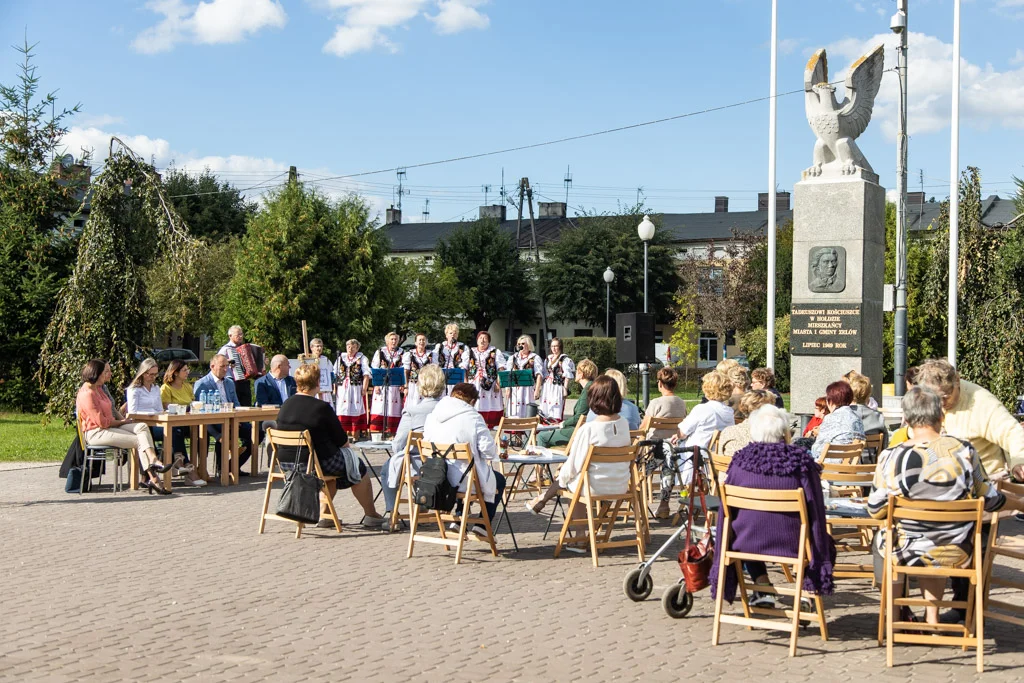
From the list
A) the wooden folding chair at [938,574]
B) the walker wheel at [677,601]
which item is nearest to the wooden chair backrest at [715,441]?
the walker wheel at [677,601]

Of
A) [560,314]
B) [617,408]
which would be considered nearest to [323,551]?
[617,408]

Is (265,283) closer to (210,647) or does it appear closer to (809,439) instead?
(809,439)

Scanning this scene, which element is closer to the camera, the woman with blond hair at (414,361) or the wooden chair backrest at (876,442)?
the wooden chair backrest at (876,442)

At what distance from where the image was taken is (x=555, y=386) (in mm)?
16719

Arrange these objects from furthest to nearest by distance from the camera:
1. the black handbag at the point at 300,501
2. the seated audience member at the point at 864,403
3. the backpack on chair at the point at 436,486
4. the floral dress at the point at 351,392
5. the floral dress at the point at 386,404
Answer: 1. the floral dress at the point at 351,392
2. the floral dress at the point at 386,404
3. the seated audience member at the point at 864,403
4. the black handbag at the point at 300,501
5. the backpack on chair at the point at 436,486

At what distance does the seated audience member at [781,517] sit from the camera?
5.70 meters

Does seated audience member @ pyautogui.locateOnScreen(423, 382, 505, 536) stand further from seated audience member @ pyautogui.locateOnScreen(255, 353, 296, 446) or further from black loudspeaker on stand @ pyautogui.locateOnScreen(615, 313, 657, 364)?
black loudspeaker on stand @ pyautogui.locateOnScreen(615, 313, 657, 364)

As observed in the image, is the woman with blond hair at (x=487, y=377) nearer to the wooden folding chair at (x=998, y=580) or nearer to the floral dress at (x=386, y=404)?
the floral dress at (x=386, y=404)

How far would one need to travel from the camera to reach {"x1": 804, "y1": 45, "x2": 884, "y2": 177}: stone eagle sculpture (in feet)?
46.7

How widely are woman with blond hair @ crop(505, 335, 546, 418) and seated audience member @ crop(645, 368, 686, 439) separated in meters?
Result: 5.86

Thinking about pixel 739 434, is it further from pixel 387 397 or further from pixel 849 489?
pixel 387 397

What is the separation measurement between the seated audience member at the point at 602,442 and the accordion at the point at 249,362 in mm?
7736

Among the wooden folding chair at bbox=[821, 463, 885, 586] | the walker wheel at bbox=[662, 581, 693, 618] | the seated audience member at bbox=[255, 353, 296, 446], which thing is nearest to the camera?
the walker wheel at bbox=[662, 581, 693, 618]

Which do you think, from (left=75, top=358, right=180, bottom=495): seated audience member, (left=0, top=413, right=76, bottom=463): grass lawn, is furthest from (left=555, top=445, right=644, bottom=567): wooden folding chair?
(left=0, top=413, right=76, bottom=463): grass lawn
